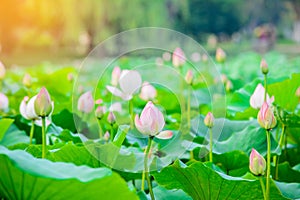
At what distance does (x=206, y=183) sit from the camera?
3.21 ft

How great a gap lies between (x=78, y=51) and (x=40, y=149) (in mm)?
20068

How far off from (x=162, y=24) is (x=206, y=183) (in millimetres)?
9729

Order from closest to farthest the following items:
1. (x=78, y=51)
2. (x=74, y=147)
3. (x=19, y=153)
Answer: (x=19, y=153), (x=74, y=147), (x=78, y=51)

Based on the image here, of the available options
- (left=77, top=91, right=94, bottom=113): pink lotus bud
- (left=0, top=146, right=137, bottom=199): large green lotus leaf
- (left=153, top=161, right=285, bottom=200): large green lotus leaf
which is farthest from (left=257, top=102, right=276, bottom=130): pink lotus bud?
(left=77, top=91, right=94, bottom=113): pink lotus bud

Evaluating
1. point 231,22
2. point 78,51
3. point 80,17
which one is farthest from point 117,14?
point 231,22

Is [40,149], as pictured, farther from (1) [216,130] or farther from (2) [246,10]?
(2) [246,10]

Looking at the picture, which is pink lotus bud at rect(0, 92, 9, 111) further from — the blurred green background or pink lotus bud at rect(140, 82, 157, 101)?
the blurred green background

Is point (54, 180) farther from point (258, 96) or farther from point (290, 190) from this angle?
point (258, 96)

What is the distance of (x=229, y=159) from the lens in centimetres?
129

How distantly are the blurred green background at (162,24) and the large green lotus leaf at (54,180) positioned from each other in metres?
8.73

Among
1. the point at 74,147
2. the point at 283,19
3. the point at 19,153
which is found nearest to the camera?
the point at 19,153

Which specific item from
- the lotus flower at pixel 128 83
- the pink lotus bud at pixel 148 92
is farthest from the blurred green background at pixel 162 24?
the lotus flower at pixel 128 83

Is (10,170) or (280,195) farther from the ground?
(10,170)

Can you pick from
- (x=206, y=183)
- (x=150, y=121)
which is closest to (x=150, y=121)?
(x=150, y=121)
